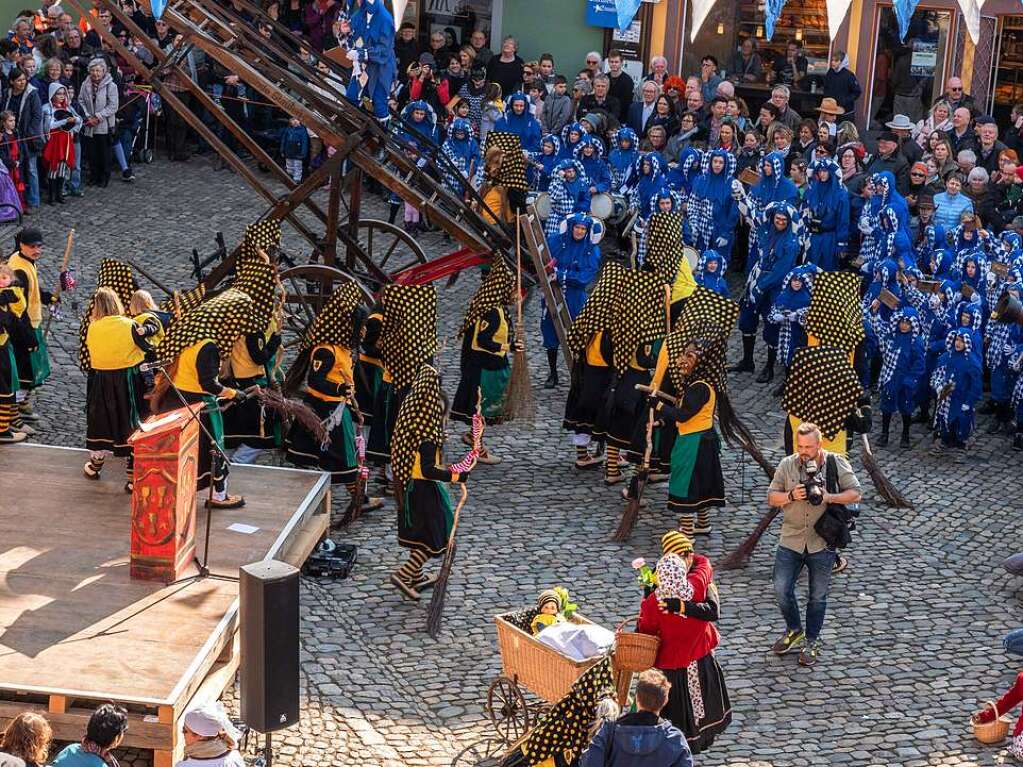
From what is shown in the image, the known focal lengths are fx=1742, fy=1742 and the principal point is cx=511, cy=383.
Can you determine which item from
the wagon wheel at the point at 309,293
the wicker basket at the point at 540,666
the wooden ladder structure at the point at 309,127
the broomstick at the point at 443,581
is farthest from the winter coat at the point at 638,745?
the wooden ladder structure at the point at 309,127

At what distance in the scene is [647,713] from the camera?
25.7ft

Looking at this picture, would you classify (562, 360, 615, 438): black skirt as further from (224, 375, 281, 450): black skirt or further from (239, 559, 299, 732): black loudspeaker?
(239, 559, 299, 732): black loudspeaker

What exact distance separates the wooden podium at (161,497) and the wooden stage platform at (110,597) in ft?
0.47

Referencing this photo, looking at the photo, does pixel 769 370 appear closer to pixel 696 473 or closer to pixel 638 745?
pixel 696 473

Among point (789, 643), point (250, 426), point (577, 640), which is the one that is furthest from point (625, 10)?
point (577, 640)

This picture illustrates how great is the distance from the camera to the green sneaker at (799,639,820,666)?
36.2ft

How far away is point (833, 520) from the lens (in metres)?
10.7

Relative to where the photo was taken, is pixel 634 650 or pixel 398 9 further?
pixel 398 9

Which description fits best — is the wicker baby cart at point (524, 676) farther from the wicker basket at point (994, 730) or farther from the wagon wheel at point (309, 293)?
the wagon wheel at point (309, 293)

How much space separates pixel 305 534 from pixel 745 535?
3.36 m

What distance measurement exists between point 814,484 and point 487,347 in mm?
4204

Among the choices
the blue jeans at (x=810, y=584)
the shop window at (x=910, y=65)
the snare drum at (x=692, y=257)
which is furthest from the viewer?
the shop window at (x=910, y=65)

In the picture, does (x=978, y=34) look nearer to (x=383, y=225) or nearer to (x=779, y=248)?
(x=779, y=248)

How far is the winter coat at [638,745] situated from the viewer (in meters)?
7.74
